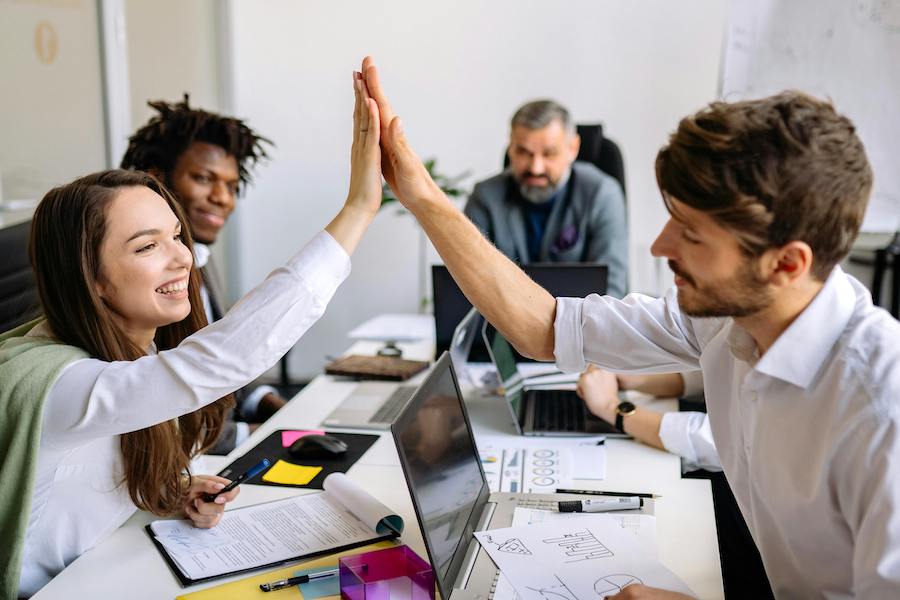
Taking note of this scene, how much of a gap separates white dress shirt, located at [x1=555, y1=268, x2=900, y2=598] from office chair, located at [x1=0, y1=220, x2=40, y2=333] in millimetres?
1346

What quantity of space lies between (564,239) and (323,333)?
1.69 meters

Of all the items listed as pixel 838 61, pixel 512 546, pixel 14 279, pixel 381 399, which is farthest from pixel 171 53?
pixel 512 546

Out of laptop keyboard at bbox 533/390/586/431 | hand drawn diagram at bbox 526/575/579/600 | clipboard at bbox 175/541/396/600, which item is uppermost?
hand drawn diagram at bbox 526/575/579/600

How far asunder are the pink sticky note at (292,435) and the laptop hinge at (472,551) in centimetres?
51

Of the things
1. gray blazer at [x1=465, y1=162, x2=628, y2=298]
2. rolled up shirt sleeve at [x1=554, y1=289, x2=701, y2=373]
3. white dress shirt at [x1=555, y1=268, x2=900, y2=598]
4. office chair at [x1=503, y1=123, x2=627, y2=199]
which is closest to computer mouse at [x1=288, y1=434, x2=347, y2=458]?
rolled up shirt sleeve at [x1=554, y1=289, x2=701, y2=373]

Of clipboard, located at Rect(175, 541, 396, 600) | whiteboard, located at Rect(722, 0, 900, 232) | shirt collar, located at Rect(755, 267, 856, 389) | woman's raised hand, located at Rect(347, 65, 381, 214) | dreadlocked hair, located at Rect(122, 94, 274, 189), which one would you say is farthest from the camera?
whiteboard, located at Rect(722, 0, 900, 232)

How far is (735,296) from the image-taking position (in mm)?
1058

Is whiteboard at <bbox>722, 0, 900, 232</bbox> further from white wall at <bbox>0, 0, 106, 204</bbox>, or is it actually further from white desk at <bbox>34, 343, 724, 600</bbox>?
white wall at <bbox>0, 0, 106, 204</bbox>

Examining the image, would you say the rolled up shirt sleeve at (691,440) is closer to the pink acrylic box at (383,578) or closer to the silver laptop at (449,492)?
the silver laptop at (449,492)

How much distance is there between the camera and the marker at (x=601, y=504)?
1371 mm

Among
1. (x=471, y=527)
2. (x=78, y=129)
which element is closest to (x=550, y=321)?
(x=471, y=527)

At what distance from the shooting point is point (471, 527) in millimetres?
1303

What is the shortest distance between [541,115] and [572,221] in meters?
0.39

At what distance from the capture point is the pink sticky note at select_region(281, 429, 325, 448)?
1.76 meters
